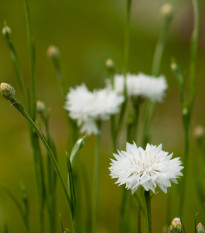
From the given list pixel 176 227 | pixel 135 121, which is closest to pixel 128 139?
pixel 135 121

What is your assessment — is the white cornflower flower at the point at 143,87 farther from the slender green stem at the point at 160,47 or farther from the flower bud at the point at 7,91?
the flower bud at the point at 7,91

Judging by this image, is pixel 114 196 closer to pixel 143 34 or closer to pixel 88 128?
pixel 88 128

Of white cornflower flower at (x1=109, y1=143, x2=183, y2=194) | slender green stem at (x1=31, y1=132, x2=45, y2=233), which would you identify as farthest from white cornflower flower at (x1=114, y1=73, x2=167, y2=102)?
white cornflower flower at (x1=109, y1=143, x2=183, y2=194)

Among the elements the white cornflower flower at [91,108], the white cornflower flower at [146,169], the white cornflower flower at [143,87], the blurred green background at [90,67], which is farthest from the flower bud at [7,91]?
the blurred green background at [90,67]

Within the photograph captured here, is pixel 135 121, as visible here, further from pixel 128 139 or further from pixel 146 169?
pixel 146 169

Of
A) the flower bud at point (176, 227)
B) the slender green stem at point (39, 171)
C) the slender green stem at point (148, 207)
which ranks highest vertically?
the slender green stem at point (39, 171)

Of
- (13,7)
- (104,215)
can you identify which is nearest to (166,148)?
(104,215)
